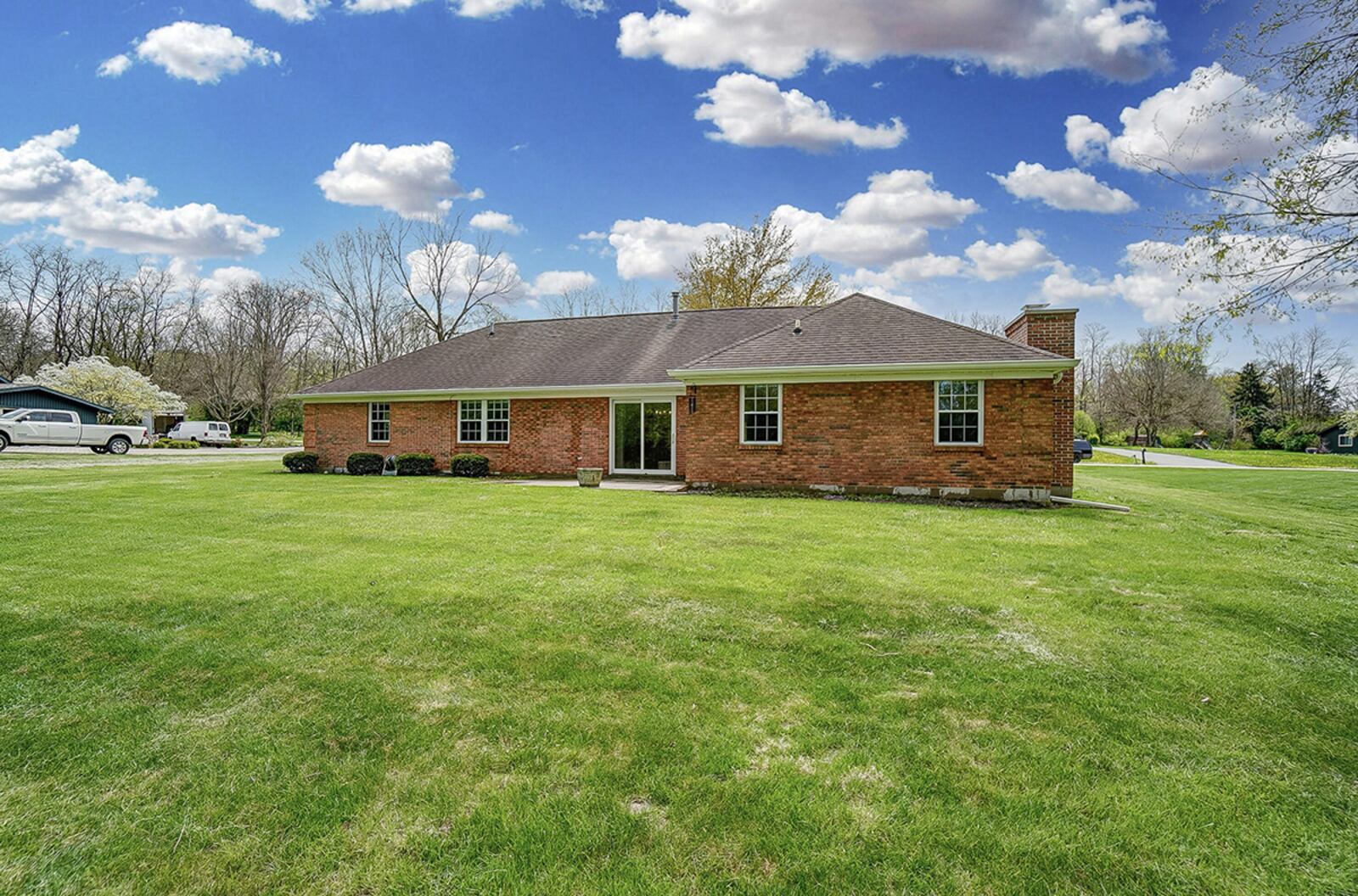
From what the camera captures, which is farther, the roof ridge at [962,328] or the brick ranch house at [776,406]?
the roof ridge at [962,328]

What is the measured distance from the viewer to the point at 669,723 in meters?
3.23

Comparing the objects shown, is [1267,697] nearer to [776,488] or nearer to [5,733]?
[5,733]

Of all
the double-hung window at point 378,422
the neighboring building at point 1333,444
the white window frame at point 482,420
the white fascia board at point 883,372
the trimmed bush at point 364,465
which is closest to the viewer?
the white fascia board at point 883,372

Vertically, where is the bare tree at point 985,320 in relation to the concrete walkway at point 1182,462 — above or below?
above

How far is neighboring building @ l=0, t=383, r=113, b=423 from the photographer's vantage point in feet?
106

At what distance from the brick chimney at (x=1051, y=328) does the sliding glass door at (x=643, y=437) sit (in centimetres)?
869

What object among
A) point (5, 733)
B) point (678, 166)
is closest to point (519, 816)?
point (5, 733)

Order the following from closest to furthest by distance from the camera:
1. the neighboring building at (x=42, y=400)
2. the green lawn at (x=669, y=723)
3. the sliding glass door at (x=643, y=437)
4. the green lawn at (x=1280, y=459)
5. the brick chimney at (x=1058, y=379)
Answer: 1. the green lawn at (x=669, y=723)
2. the brick chimney at (x=1058, y=379)
3. the sliding glass door at (x=643, y=437)
4. the green lawn at (x=1280, y=459)
5. the neighboring building at (x=42, y=400)

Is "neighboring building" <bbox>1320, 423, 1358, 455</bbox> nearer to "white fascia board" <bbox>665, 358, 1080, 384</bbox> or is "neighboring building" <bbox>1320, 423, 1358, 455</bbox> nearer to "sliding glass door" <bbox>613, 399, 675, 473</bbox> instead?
"white fascia board" <bbox>665, 358, 1080, 384</bbox>

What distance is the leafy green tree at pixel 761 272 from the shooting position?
106ft

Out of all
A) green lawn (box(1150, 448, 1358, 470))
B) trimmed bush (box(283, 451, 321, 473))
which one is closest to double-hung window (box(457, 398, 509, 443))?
trimmed bush (box(283, 451, 321, 473))

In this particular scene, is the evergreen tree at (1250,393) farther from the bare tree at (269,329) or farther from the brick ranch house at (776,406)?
the bare tree at (269,329)

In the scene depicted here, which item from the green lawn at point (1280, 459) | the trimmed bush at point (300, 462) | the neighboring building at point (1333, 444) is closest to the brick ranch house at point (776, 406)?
the trimmed bush at point (300, 462)

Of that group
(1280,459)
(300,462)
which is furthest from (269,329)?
(1280,459)
